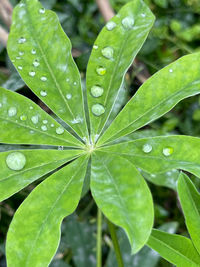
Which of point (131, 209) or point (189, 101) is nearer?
point (131, 209)

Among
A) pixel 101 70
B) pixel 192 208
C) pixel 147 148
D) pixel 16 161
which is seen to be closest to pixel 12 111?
pixel 16 161

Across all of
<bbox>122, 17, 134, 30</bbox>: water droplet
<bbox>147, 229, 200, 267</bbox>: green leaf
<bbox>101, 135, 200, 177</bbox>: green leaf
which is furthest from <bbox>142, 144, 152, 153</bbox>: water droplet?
<bbox>122, 17, 134, 30</bbox>: water droplet

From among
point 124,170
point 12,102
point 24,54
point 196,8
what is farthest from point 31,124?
point 196,8

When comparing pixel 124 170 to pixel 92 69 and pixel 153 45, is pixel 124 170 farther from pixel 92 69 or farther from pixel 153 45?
pixel 153 45

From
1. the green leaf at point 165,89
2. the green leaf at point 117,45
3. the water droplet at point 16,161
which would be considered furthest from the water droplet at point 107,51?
the water droplet at point 16,161

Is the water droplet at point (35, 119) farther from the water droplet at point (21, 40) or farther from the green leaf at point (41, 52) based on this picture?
the water droplet at point (21, 40)

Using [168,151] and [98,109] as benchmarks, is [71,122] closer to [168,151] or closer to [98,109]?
[98,109]

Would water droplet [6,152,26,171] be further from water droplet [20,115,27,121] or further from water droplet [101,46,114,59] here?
water droplet [101,46,114,59]
